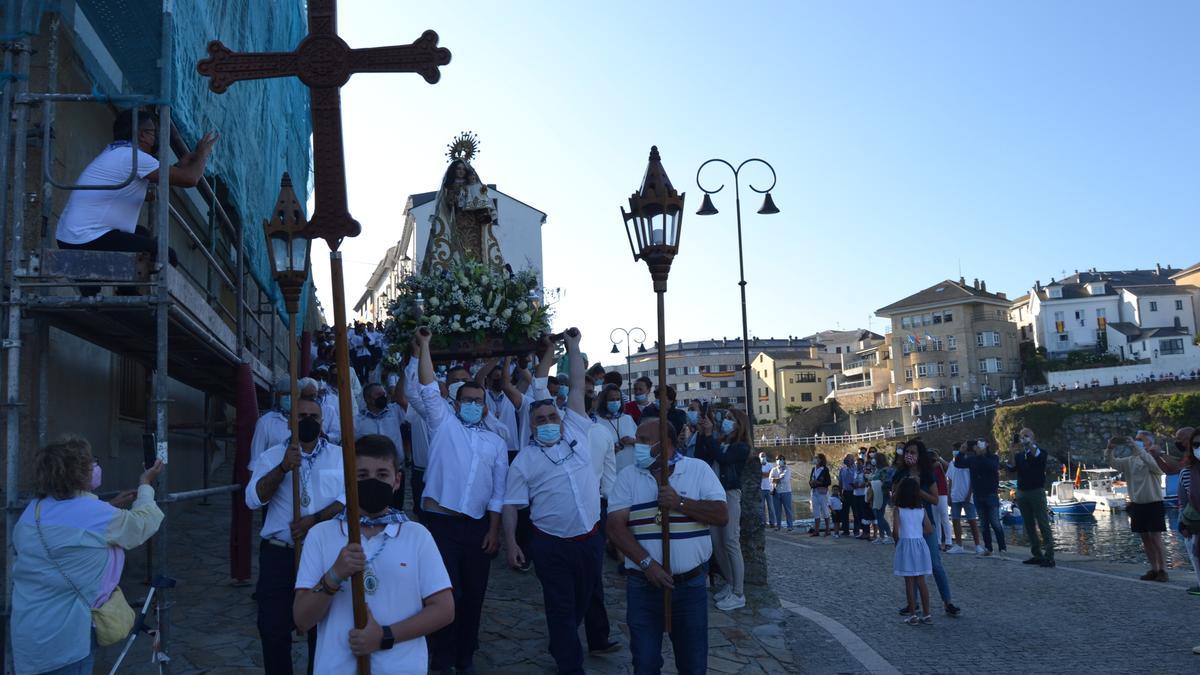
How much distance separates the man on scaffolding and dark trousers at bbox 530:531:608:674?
3.47 metres

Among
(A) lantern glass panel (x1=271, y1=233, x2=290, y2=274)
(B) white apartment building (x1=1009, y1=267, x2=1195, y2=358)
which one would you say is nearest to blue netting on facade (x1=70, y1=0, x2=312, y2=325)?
(A) lantern glass panel (x1=271, y1=233, x2=290, y2=274)

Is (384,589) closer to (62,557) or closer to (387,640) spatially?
(387,640)

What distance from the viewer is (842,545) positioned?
1948cm

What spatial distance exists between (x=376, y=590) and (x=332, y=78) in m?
2.41

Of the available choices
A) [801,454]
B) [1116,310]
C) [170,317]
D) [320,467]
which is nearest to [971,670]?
[320,467]

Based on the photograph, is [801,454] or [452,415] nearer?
[452,415]

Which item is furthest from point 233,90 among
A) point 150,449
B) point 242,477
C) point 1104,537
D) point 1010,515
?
point 1104,537

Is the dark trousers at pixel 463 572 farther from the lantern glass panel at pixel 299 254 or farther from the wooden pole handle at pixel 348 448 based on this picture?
the wooden pole handle at pixel 348 448

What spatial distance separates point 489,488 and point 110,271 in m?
2.99

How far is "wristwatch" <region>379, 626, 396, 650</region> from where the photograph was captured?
3.82 meters

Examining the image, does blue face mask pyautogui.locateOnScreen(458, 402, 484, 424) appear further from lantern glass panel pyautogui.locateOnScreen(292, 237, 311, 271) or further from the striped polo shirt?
lantern glass panel pyautogui.locateOnScreen(292, 237, 311, 271)

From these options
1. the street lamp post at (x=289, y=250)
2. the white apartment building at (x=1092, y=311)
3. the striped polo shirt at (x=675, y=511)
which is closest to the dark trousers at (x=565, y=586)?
the striped polo shirt at (x=675, y=511)

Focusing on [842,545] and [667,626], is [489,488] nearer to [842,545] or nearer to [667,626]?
[667,626]

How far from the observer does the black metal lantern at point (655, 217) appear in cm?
750
